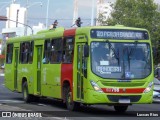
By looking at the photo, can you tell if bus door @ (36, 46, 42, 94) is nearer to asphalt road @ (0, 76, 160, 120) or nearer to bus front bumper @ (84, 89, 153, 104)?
asphalt road @ (0, 76, 160, 120)

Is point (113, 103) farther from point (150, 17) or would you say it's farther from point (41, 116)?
point (150, 17)

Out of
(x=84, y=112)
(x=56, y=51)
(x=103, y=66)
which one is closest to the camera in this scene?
(x=103, y=66)

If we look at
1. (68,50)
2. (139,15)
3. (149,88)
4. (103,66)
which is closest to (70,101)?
(68,50)

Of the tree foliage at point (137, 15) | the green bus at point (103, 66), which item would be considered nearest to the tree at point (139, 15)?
the tree foliage at point (137, 15)

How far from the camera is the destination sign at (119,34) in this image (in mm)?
18016

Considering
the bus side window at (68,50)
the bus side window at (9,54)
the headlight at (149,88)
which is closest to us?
the headlight at (149,88)

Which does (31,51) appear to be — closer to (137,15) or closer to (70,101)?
(70,101)

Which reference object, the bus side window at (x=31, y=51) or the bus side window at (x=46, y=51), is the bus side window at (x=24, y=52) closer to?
the bus side window at (x=31, y=51)

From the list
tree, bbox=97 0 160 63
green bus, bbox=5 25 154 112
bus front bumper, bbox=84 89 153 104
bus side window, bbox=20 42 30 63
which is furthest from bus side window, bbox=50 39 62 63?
tree, bbox=97 0 160 63

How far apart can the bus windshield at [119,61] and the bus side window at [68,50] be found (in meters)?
1.68

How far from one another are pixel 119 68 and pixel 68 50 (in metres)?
2.75

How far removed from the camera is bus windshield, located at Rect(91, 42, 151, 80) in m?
17.5

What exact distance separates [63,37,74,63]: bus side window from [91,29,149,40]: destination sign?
157 cm

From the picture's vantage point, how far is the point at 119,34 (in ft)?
59.7
